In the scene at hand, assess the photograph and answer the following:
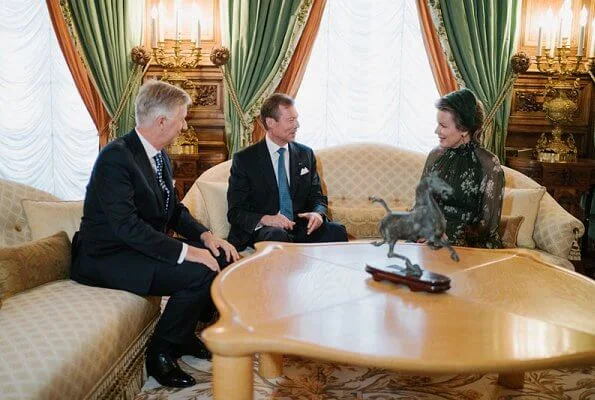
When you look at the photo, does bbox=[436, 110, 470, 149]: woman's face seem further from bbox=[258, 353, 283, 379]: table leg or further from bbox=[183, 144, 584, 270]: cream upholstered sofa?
bbox=[258, 353, 283, 379]: table leg

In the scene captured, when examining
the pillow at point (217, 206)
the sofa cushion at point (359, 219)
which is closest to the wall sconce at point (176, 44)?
the pillow at point (217, 206)

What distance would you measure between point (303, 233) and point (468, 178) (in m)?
1.02

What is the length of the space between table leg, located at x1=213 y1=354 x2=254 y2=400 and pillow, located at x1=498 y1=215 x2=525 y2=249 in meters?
2.30

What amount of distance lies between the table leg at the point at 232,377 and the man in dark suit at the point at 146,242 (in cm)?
97

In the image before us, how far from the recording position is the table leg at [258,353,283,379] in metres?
2.71

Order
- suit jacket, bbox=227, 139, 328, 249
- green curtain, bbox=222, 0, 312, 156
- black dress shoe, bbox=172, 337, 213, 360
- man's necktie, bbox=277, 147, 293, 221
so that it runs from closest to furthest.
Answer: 1. black dress shoe, bbox=172, 337, 213, 360
2. suit jacket, bbox=227, 139, 328, 249
3. man's necktie, bbox=277, 147, 293, 221
4. green curtain, bbox=222, 0, 312, 156

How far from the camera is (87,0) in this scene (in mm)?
4883

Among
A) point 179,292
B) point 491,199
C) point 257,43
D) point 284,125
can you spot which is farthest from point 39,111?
point 491,199

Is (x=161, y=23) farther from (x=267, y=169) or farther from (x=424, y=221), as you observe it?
(x=424, y=221)

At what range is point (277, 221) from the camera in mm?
3445

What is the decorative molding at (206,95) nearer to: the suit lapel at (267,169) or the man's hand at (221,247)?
the suit lapel at (267,169)

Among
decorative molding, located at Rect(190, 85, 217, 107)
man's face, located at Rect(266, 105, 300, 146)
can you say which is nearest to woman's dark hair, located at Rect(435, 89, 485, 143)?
man's face, located at Rect(266, 105, 300, 146)

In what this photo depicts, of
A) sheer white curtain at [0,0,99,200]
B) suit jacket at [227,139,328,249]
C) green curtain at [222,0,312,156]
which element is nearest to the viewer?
suit jacket at [227,139,328,249]

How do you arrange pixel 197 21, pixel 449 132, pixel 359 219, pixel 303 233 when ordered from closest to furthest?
pixel 449 132 → pixel 303 233 → pixel 359 219 → pixel 197 21
